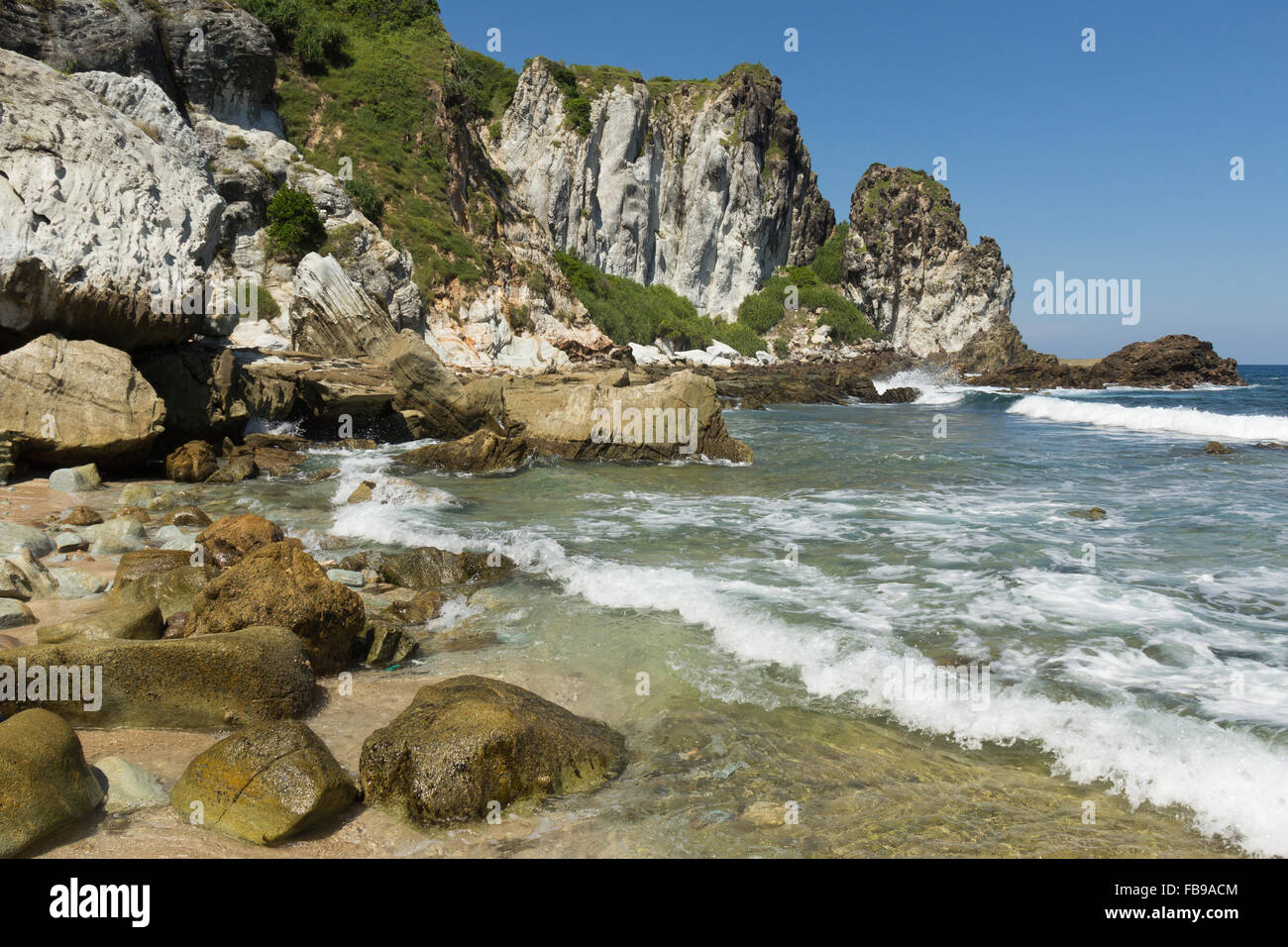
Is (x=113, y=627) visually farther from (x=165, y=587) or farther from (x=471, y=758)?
(x=471, y=758)

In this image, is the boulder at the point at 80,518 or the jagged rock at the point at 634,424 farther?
the jagged rock at the point at 634,424

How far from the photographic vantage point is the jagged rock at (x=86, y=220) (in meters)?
12.8

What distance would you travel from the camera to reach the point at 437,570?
906cm

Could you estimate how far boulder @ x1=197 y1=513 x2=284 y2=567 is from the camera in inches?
341

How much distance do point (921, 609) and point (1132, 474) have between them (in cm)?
1350

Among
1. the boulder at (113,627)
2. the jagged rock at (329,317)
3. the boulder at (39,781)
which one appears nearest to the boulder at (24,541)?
the boulder at (113,627)

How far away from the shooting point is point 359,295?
24.7 meters

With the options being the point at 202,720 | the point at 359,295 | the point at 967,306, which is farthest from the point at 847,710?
the point at 967,306

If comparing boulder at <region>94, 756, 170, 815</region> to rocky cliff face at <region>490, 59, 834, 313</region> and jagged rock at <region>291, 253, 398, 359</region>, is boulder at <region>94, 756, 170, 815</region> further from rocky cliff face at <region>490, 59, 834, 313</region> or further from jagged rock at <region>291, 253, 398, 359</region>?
rocky cliff face at <region>490, 59, 834, 313</region>

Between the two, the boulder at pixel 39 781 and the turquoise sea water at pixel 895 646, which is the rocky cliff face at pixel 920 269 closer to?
the turquoise sea water at pixel 895 646

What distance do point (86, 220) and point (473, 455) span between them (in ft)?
27.9

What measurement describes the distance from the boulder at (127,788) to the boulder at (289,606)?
1865mm
